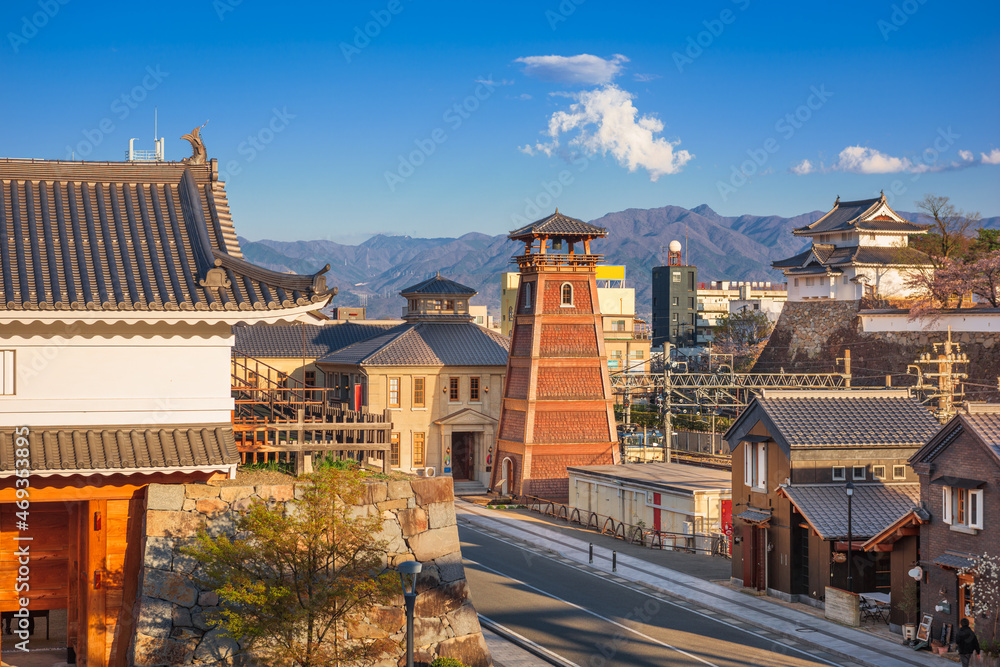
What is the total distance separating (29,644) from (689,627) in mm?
19024

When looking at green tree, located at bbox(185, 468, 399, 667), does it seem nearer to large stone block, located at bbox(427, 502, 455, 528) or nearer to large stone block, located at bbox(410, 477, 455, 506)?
large stone block, located at bbox(410, 477, 455, 506)

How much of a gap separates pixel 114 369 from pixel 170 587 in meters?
3.91

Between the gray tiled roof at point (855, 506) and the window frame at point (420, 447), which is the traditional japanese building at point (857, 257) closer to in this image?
the window frame at point (420, 447)

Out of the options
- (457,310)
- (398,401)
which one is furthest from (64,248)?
(457,310)

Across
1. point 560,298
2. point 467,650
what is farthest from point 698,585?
point 560,298

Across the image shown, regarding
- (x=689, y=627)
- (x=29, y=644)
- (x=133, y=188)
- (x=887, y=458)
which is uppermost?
(x=133, y=188)

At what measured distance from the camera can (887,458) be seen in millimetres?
36438

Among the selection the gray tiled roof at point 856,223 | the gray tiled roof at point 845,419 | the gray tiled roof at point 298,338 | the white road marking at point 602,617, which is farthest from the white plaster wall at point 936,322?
the white road marking at point 602,617

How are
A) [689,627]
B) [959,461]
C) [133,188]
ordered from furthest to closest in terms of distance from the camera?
[689,627], [959,461], [133,188]

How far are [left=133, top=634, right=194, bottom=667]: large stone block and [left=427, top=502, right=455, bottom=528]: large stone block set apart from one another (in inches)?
198

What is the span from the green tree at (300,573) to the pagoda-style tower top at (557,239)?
47.3 metres

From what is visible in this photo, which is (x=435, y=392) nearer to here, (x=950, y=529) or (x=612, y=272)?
(x=950, y=529)

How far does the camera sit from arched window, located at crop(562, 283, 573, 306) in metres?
65.4

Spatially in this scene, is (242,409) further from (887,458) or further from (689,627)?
(887,458)
